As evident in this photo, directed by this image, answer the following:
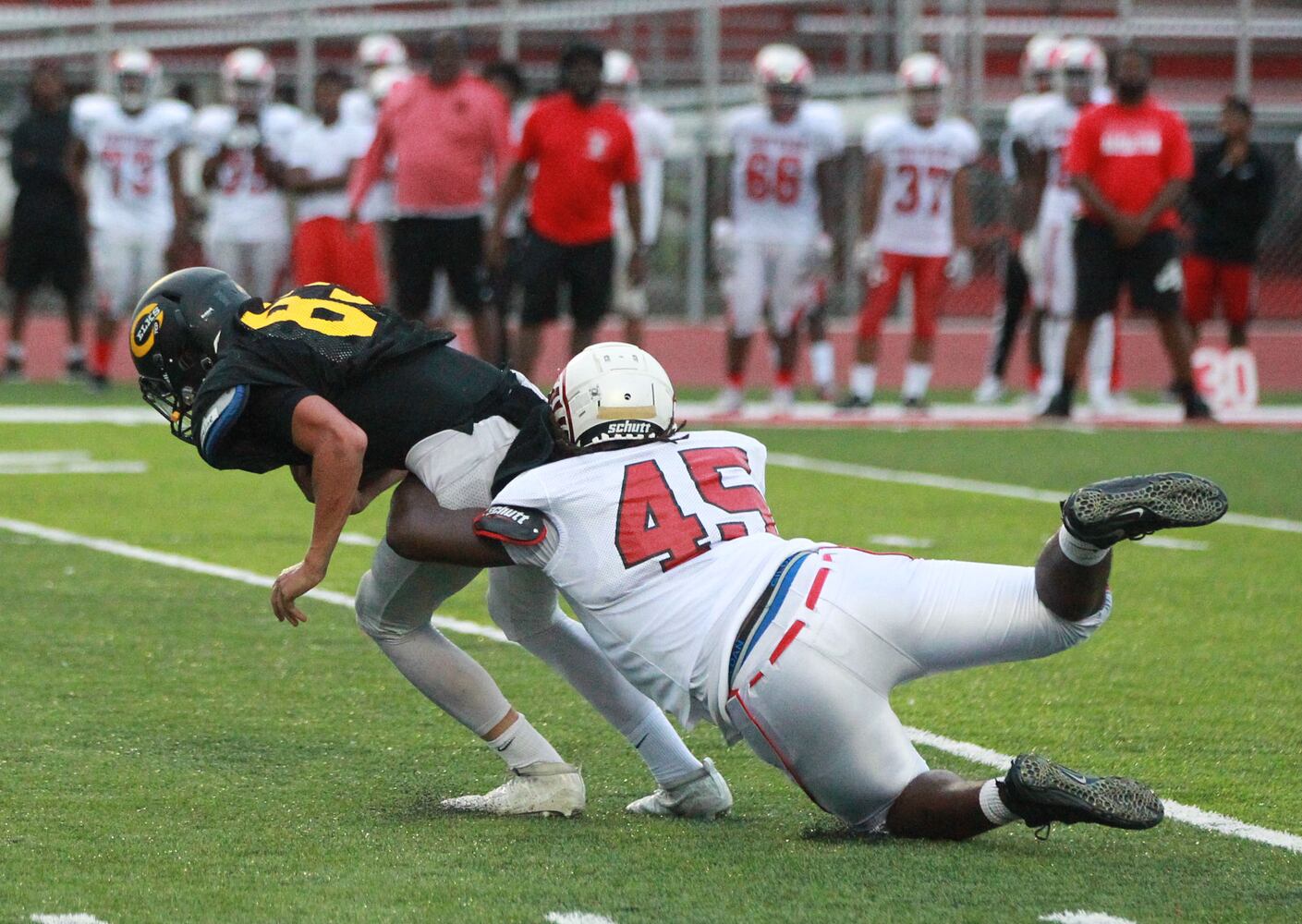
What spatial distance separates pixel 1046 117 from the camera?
1299cm

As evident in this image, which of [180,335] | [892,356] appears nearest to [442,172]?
[892,356]

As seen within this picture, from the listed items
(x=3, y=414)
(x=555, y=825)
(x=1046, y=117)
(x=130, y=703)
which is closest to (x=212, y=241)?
(x=3, y=414)

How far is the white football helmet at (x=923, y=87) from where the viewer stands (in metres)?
12.2

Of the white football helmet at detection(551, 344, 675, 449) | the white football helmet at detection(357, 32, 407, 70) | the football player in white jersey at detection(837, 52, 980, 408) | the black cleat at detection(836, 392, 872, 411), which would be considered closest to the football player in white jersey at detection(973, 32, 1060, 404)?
the football player in white jersey at detection(837, 52, 980, 408)

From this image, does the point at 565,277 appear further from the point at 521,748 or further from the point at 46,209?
the point at 521,748

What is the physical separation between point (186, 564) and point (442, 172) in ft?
18.0

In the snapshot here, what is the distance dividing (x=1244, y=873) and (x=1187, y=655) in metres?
2.11

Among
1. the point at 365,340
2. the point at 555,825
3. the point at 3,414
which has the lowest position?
the point at 3,414

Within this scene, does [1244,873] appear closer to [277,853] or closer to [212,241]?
[277,853]

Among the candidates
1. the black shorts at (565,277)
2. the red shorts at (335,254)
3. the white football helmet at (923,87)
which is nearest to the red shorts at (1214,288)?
the white football helmet at (923,87)

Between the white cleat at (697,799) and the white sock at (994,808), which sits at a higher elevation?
the white sock at (994,808)

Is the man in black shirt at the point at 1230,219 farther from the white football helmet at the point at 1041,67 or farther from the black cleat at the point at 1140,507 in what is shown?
the black cleat at the point at 1140,507

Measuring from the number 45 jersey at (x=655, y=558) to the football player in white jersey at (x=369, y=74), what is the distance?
34.1 ft

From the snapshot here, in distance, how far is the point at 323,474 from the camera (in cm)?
384
